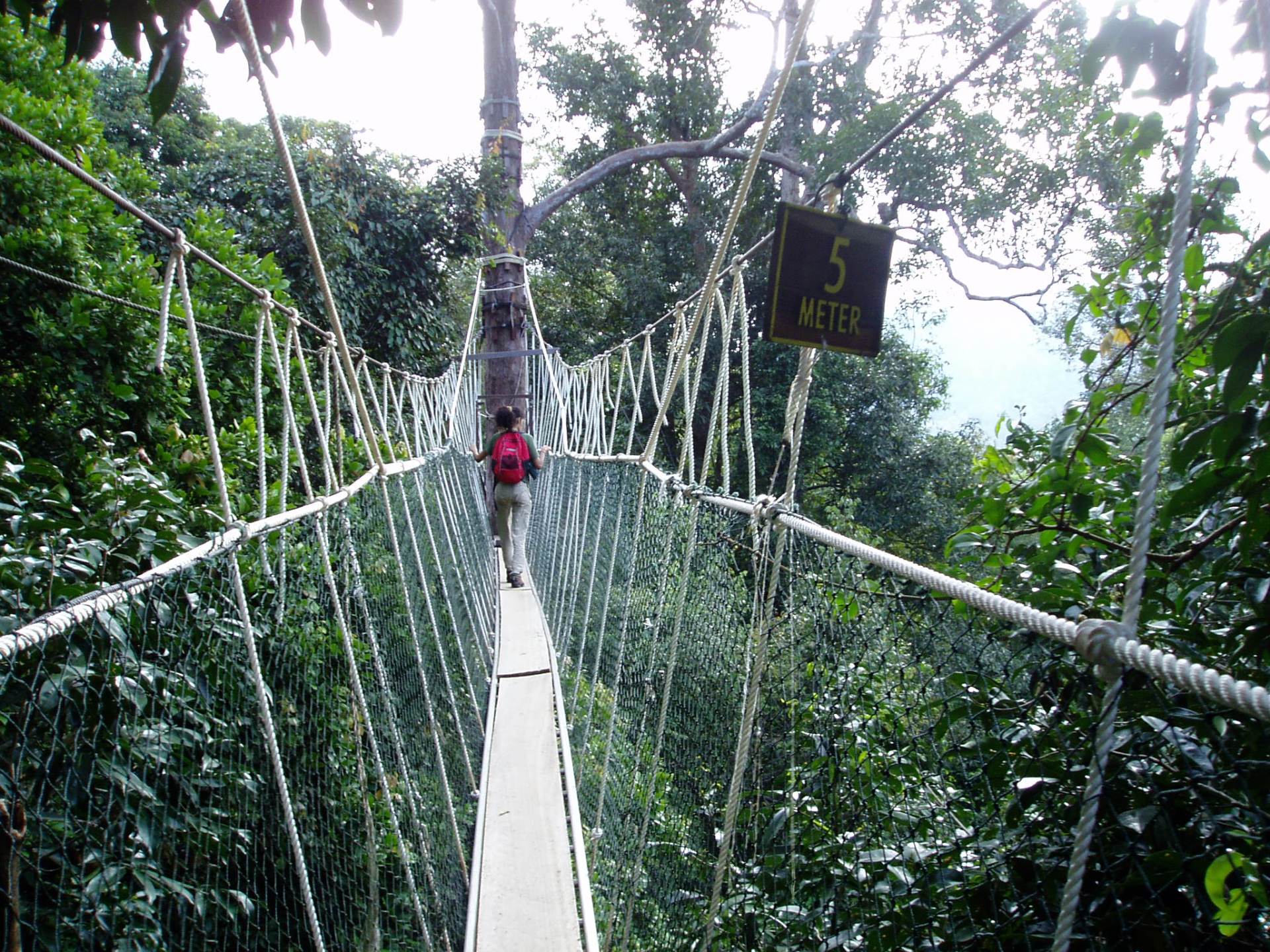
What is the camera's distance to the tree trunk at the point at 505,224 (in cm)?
645

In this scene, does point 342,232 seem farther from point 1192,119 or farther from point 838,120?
point 838,120

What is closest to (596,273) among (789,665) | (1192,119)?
(789,665)

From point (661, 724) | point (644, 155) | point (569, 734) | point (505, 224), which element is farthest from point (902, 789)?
point (644, 155)

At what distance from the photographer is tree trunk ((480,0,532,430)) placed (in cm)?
645

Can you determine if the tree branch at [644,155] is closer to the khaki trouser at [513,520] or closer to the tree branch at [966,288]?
the tree branch at [966,288]

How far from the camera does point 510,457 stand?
4.14 meters

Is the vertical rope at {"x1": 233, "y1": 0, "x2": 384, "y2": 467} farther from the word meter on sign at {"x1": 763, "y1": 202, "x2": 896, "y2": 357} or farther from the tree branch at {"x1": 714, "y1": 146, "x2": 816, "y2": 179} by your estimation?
the tree branch at {"x1": 714, "y1": 146, "x2": 816, "y2": 179}

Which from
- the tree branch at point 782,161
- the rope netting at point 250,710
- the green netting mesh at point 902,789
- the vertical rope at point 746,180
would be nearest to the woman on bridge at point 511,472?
the rope netting at point 250,710

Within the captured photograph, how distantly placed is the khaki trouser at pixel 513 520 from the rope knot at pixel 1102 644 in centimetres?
373

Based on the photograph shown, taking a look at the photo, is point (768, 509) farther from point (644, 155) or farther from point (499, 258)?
point (644, 155)

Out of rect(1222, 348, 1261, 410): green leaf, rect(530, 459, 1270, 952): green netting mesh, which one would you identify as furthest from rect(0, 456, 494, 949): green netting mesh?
rect(1222, 348, 1261, 410): green leaf

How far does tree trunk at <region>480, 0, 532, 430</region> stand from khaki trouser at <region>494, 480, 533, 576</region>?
2107 mm

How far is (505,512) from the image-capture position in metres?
4.34

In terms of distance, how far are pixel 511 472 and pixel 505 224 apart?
314 centimetres
